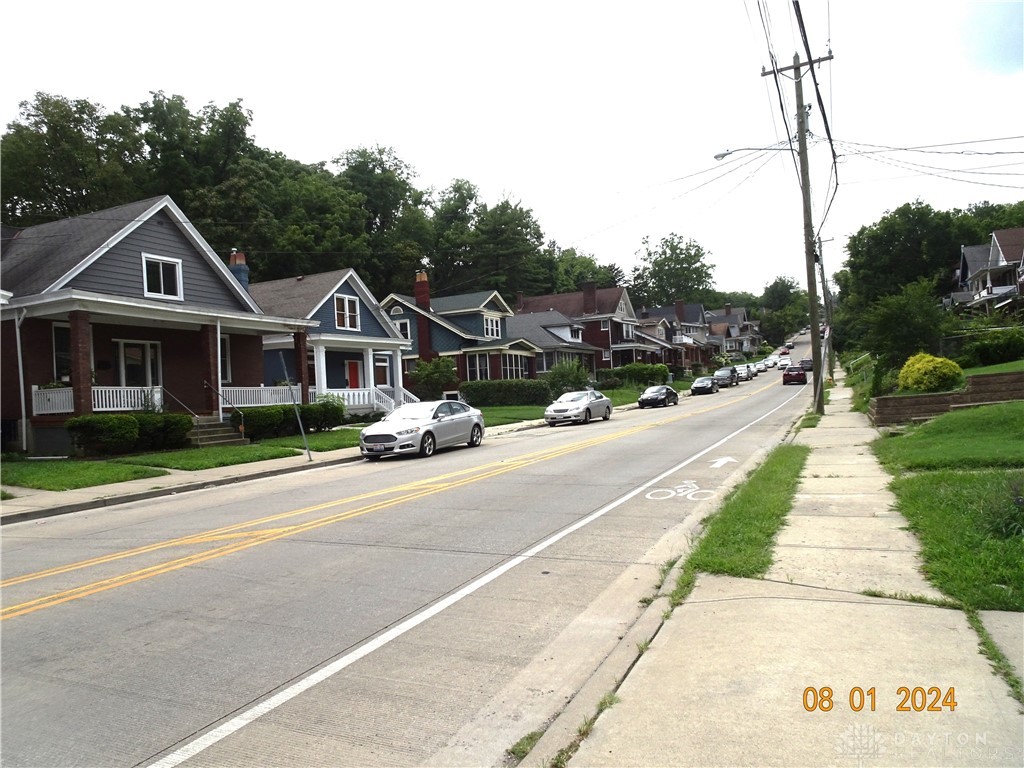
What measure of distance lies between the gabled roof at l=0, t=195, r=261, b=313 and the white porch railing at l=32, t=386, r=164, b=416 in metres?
2.87

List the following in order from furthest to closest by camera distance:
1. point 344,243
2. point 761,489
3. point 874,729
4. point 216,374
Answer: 1. point 344,243
2. point 216,374
3. point 761,489
4. point 874,729

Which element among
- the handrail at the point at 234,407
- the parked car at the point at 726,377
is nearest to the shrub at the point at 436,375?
the handrail at the point at 234,407

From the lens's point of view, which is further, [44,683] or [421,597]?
[421,597]

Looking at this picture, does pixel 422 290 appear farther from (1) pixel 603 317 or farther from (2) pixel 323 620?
(2) pixel 323 620

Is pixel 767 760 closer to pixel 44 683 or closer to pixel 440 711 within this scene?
pixel 440 711

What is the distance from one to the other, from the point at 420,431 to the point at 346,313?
681 inches

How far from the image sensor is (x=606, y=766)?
3.46 metres

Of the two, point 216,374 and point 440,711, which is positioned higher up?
point 216,374

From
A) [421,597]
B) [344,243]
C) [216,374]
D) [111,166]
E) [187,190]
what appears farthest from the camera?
[344,243]

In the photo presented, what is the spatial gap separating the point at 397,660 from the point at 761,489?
7.28 metres

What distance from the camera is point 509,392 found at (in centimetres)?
4356

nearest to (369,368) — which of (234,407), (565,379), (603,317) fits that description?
(234,407)

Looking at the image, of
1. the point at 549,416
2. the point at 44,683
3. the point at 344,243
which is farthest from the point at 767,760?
the point at 344,243

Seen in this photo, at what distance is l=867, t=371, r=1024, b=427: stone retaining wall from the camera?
57.5 ft
